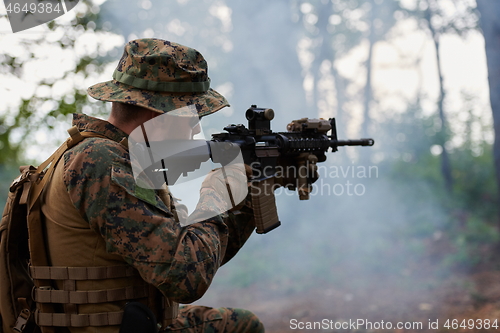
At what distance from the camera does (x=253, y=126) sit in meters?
2.69

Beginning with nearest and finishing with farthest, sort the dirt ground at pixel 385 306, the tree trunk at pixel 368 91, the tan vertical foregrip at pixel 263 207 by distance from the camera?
the tan vertical foregrip at pixel 263 207 → the dirt ground at pixel 385 306 → the tree trunk at pixel 368 91

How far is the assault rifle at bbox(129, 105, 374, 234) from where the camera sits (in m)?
1.92

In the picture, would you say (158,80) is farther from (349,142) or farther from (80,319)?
(349,142)

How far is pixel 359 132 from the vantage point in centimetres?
957

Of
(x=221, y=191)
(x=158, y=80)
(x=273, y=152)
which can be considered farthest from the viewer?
(x=273, y=152)

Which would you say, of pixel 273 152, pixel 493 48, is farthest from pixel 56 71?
pixel 493 48

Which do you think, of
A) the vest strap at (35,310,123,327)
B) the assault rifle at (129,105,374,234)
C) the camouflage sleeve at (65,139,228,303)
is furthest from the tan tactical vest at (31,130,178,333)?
the assault rifle at (129,105,374,234)

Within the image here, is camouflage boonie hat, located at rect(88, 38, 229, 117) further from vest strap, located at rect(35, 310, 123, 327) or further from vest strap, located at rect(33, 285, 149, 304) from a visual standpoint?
vest strap, located at rect(35, 310, 123, 327)

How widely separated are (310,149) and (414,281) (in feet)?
14.1

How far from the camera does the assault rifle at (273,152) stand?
250 centimetres

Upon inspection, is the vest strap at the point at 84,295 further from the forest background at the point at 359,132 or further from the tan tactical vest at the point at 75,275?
the forest background at the point at 359,132

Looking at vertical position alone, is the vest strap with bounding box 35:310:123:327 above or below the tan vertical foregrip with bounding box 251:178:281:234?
below

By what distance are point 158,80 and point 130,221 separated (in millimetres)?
705

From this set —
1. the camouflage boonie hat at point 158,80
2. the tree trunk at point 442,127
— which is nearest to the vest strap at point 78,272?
the camouflage boonie hat at point 158,80
